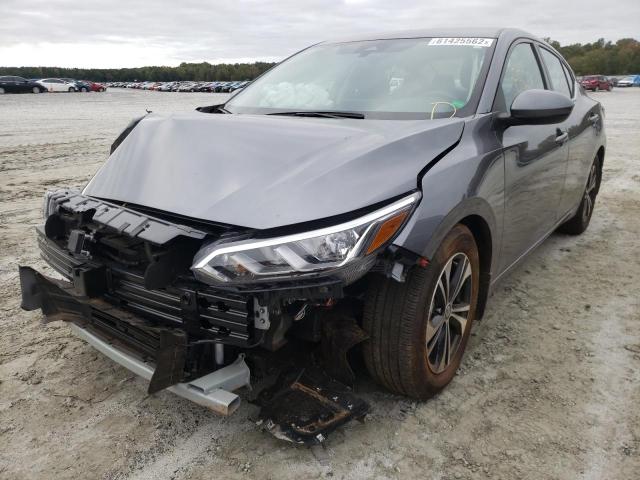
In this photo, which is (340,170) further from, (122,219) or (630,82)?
(630,82)

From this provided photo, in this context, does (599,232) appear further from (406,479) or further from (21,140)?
(21,140)

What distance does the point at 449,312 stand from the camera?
2.47m

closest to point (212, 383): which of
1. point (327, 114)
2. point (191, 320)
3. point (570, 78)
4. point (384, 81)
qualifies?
point (191, 320)

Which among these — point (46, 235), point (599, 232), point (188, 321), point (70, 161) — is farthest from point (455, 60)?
point (70, 161)

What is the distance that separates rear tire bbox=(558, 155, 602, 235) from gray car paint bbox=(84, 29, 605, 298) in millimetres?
1949

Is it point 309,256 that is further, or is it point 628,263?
point 628,263

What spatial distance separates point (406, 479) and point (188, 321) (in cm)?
102

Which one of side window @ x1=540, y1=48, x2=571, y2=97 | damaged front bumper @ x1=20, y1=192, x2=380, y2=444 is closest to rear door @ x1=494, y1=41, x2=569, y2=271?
side window @ x1=540, y1=48, x2=571, y2=97

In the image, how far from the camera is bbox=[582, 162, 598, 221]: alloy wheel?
474 centimetres

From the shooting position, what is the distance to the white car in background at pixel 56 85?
4712 centimetres

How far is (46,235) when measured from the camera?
8.12 ft

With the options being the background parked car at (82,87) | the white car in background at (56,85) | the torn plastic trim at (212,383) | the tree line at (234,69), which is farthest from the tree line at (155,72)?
the torn plastic trim at (212,383)

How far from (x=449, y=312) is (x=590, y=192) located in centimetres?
319

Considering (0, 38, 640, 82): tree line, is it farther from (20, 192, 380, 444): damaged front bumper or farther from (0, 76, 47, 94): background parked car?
(20, 192, 380, 444): damaged front bumper
